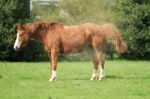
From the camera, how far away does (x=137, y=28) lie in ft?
134

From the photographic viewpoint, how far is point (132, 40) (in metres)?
40.5

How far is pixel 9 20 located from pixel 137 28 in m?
9.91

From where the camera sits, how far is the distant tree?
3766 cm

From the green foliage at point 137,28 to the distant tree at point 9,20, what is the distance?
787cm

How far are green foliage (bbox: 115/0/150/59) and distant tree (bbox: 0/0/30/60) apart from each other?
25.8 feet

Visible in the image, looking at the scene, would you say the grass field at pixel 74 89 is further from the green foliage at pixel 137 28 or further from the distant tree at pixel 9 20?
the green foliage at pixel 137 28

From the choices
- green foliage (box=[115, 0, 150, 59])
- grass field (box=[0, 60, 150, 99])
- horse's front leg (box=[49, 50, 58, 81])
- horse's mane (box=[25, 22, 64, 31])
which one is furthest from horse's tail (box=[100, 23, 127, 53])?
green foliage (box=[115, 0, 150, 59])

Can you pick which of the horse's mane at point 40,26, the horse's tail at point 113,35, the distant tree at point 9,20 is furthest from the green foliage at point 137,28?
the horse's mane at point 40,26

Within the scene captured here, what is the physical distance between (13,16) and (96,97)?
25190 millimetres

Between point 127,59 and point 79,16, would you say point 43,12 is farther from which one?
point 127,59

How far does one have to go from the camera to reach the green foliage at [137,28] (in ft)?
132

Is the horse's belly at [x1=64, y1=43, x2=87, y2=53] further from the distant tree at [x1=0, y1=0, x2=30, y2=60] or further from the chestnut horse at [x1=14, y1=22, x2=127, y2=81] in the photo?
the distant tree at [x1=0, y1=0, x2=30, y2=60]

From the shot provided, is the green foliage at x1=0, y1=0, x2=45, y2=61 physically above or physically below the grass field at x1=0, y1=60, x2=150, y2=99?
below

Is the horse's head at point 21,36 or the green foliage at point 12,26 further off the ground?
the horse's head at point 21,36
